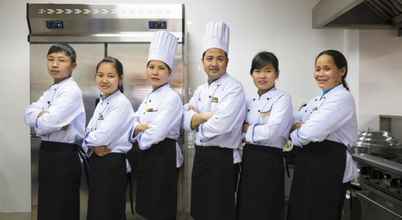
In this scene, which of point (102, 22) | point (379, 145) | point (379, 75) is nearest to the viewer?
point (379, 145)

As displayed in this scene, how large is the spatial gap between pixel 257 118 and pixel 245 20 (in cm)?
139

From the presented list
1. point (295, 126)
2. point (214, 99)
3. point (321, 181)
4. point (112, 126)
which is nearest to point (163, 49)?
point (214, 99)

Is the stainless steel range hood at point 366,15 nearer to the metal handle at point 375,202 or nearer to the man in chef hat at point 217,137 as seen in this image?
the man in chef hat at point 217,137

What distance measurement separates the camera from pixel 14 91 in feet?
11.0

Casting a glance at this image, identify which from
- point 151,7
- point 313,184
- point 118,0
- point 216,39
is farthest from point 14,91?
point 313,184

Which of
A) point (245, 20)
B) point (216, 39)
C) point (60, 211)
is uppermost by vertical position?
point (245, 20)

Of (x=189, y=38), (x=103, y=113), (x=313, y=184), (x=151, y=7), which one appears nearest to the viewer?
(x=313, y=184)

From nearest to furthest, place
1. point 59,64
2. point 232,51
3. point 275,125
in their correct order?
1. point 275,125
2. point 59,64
3. point 232,51

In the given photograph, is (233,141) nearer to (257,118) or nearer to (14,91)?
(257,118)

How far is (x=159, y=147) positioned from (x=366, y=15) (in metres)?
1.66

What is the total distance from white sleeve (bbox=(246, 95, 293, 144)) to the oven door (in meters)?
0.57

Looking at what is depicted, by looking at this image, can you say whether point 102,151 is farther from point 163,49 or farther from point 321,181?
point 321,181

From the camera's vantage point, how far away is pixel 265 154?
2.13m

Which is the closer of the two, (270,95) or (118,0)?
(270,95)
